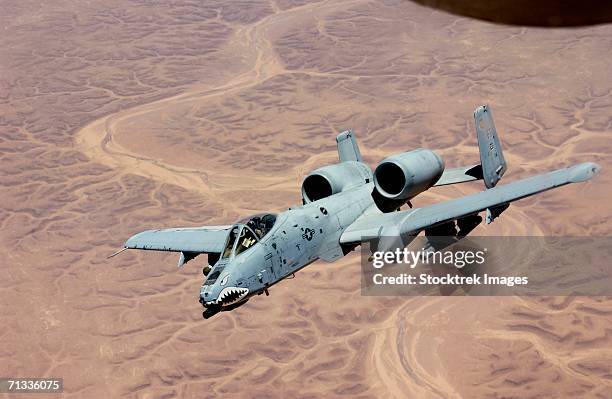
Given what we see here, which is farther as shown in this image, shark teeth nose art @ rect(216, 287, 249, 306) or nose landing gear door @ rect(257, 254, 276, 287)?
nose landing gear door @ rect(257, 254, 276, 287)

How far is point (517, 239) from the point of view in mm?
38312

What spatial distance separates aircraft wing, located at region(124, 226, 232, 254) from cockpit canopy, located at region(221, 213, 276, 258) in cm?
224

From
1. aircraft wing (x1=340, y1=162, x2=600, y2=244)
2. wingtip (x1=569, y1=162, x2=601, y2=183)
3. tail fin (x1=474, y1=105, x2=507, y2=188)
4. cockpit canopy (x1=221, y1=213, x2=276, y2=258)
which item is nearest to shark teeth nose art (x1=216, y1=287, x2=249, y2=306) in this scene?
cockpit canopy (x1=221, y1=213, x2=276, y2=258)

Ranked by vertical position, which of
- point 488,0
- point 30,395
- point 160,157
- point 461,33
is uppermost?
point 488,0

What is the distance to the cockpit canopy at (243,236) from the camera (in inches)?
809

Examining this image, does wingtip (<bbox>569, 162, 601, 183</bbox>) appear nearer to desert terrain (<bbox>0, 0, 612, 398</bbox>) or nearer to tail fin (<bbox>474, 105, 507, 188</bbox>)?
tail fin (<bbox>474, 105, 507, 188</bbox>)

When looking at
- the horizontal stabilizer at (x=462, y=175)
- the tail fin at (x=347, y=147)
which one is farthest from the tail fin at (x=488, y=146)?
the tail fin at (x=347, y=147)

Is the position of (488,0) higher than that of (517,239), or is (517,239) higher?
(488,0)

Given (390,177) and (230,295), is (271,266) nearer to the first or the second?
(230,295)

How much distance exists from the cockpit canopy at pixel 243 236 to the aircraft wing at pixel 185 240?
2.24 m

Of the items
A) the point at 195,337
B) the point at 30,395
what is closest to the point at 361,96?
the point at 195,337

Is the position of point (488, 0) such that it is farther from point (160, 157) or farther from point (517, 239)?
point (160, 157)

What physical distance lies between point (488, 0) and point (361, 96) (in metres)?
54.8

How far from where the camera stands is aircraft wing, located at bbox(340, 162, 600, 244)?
66.9ft
